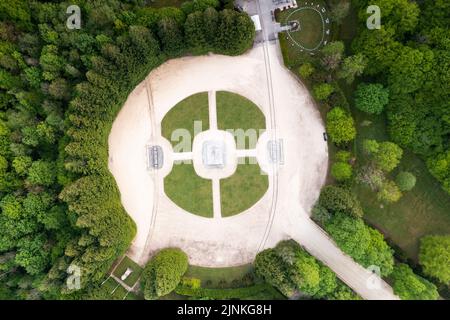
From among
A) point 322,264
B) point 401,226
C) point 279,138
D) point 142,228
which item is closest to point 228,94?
point 279,138

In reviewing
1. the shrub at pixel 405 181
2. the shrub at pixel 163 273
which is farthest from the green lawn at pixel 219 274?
the shrub at pixel 405 181

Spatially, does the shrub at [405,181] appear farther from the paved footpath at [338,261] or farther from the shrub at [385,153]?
the paved footpath at [338,261]

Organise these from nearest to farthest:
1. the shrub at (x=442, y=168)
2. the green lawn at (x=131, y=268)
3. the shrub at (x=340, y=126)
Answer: the shrub at (x=442, y=168), the shrub at (x=340, y=126), the green lawn at (x=131, y=268)

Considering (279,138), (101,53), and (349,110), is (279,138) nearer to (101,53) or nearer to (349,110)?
(349,110)

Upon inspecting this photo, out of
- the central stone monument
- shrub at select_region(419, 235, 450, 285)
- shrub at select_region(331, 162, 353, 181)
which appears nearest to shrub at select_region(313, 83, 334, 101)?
shrub at select_region(331, 162, 353, 181)

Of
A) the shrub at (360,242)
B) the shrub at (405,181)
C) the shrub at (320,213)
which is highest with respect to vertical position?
the shrub at (405,181)

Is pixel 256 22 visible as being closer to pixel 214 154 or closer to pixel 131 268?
pixel 214 154

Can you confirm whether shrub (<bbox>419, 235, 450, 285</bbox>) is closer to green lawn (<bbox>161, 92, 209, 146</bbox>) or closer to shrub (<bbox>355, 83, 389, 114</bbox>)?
shrub (<bbox>355, 83, 389, 114</bbox>)
